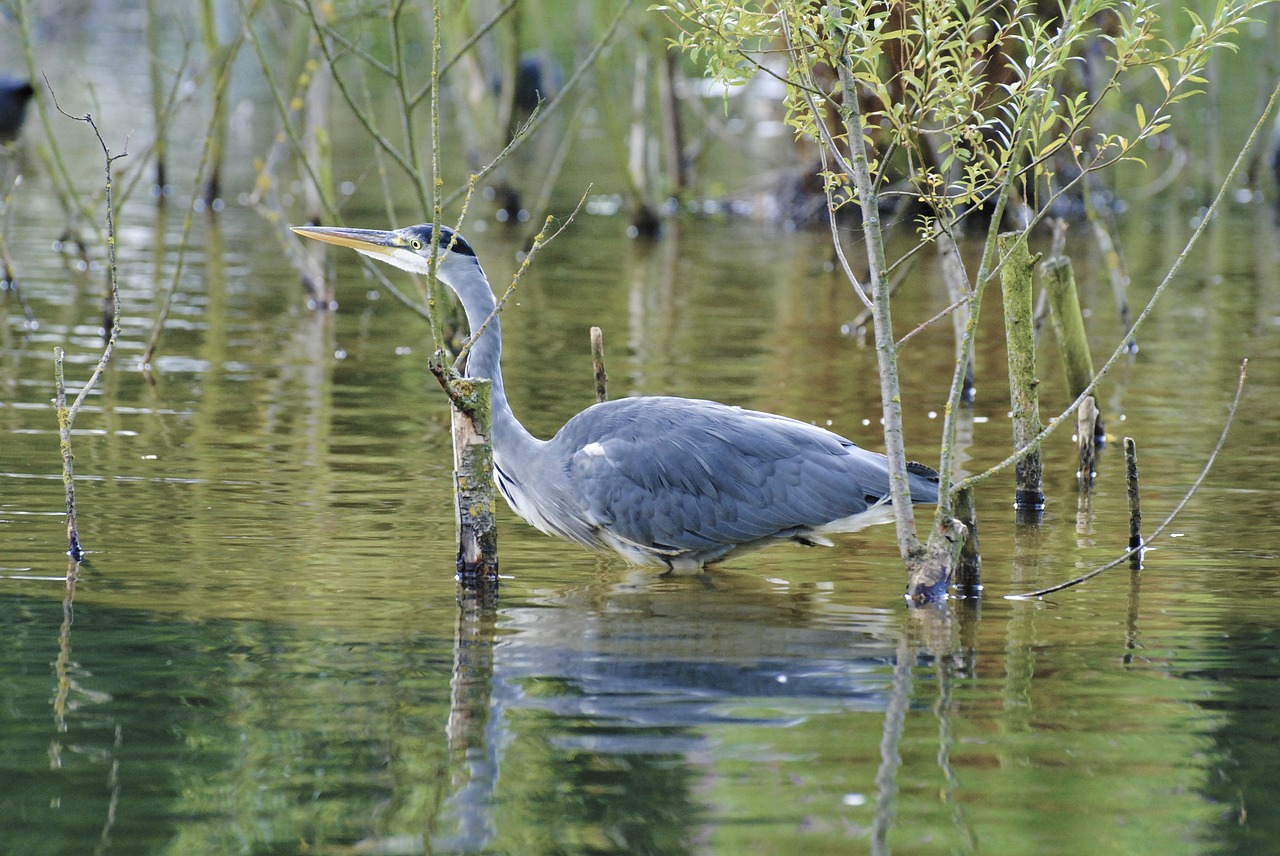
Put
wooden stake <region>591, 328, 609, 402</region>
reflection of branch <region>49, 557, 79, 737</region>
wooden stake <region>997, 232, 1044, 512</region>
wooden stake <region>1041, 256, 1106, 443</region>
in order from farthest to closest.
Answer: wooden stake <region>1041, 256, 1106, 443</region> < wooden stake <region>591, 328, 609, 402</region> < wooden stake <region>997, 232, 1044, 512</region> < reflection of branch <region>49, 557, 79, 737</region>

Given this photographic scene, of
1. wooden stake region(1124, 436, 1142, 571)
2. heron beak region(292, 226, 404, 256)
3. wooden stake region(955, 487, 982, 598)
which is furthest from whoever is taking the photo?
heron beak region(292, 226, 404, 256)

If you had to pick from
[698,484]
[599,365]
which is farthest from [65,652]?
[599,365]

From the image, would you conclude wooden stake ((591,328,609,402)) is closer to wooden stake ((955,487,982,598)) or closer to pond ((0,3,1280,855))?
pond ((0,3,1280,855))

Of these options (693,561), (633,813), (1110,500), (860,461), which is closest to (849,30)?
(860,461)

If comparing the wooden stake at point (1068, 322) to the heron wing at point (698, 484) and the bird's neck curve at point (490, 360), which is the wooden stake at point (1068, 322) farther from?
the bird's neck curve at point (490, 360)

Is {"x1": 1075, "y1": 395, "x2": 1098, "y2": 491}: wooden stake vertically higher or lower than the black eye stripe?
lower

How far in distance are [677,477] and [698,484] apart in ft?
0.32

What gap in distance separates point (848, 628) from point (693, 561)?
1.14 m

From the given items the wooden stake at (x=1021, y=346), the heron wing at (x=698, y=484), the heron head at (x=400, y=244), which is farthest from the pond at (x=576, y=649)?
the heron head at (x=400, y=244)

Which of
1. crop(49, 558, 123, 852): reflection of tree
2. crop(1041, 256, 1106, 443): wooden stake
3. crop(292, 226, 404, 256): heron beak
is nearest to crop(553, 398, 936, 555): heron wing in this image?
crop(292, 226, 404, 256): heron beak

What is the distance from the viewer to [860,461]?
7.38 meters

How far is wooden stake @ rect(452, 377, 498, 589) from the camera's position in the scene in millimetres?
6484

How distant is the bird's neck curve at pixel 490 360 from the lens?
7496mm

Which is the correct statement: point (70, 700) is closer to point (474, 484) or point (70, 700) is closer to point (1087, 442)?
point (474, 484)
